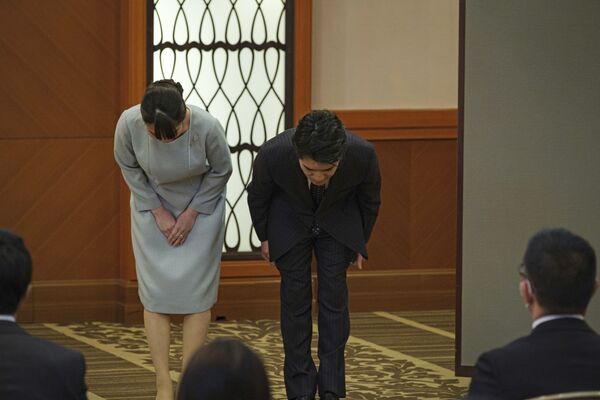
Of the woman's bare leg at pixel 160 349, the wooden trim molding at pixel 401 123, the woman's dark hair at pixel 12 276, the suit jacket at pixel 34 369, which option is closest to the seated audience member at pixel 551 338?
the suit jacket at pixel 34 369

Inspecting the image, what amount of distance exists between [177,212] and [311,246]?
57 centimetres

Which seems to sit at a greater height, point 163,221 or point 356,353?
point 163,221

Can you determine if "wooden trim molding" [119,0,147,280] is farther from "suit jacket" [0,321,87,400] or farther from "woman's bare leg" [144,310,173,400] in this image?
"suit jacket" [0,321,87,400]

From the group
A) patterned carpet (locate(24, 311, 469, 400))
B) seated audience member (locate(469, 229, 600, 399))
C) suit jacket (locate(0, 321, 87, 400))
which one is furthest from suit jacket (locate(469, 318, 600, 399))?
patterned carpet (locate(24, 311, 469, 400))

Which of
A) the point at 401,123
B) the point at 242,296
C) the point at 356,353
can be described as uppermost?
the point at 401,123

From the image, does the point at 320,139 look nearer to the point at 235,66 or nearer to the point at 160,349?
the point at 160,349

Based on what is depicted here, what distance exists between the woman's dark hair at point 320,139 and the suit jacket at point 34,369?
7.29 feet

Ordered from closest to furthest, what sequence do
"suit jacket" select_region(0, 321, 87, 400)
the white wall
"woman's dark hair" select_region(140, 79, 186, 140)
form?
1. "suit jacket" select_region(0, 321, 87, 400)
2. "woman's dark hair" select_region(140, 79, 186, 140)
3. the white wall

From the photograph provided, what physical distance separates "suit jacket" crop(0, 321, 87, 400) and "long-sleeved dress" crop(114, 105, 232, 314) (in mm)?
2558

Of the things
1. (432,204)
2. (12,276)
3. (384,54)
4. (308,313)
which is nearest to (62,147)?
(384,54)

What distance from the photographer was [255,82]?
7.79m

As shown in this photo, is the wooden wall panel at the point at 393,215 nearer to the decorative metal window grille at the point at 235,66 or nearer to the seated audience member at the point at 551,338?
the decorative metal window grille at the point at 235,66

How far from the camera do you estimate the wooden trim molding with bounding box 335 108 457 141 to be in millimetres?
7930

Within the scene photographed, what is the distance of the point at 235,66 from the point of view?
7738mm
